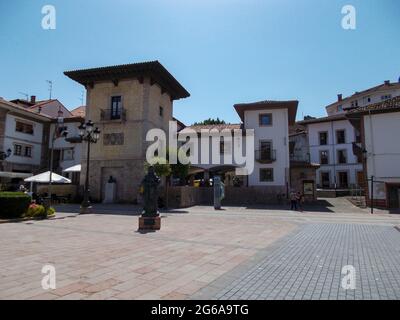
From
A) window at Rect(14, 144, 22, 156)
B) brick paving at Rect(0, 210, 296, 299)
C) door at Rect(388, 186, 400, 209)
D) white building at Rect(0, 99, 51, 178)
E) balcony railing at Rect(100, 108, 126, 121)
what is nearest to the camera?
brick paving at Rect(0, 210, 296, 299)

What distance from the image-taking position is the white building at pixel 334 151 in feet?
131

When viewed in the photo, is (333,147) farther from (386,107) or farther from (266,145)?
(386,107)

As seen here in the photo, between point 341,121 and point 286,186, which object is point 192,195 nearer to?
point 286,186

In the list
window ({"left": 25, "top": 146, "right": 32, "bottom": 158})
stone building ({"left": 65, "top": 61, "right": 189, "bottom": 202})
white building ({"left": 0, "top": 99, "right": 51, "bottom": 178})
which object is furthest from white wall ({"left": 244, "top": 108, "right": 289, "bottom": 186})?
window ({"left": 25, "top": 146, "right": 32, "bottom": 158})

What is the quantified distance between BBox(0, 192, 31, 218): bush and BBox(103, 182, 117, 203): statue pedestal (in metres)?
11.0

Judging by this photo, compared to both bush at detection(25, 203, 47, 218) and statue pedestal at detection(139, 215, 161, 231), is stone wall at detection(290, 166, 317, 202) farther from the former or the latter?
bush at detection(25, 203, 47, 218)

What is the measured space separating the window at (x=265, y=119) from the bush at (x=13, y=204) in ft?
74.3

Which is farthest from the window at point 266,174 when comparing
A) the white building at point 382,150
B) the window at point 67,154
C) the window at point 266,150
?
the window at point 67,154

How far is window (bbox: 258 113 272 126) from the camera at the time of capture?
29.7 metres

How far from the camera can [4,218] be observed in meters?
12.1

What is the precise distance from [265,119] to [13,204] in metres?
23.6

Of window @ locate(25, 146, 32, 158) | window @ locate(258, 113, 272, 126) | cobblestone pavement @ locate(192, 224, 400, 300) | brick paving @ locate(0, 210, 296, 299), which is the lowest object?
cobblestone pavement @ locate(192, 224, 400, 300)
